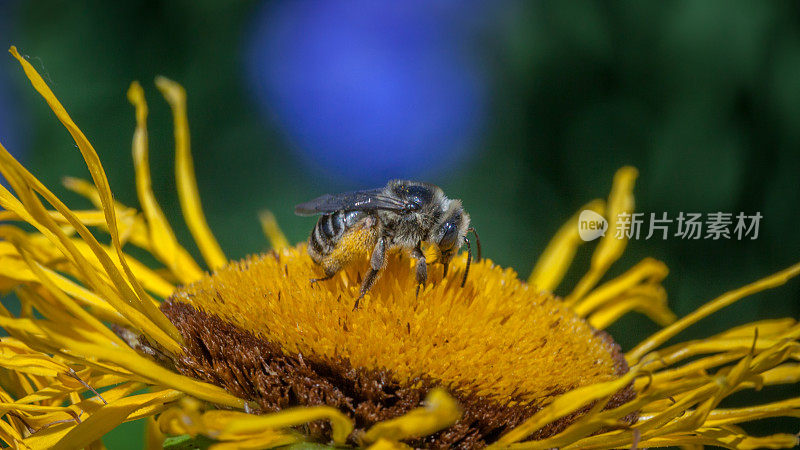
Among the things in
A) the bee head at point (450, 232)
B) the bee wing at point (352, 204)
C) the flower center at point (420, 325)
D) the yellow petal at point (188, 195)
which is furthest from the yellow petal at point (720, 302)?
the yellow petal at point (188, 195)

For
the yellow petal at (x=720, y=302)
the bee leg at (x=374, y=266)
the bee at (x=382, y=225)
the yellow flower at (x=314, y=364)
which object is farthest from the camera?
the yellow petal at (x=720, y=302)

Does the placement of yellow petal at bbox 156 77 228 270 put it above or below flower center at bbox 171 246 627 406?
above

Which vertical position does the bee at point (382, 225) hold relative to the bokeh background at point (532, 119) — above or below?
below

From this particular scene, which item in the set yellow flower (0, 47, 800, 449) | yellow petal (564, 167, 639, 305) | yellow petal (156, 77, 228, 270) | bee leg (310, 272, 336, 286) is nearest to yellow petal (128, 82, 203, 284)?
yellow petal (156, 77, 228, 270)

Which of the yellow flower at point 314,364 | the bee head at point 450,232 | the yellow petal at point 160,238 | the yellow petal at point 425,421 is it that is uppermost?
the yellow petal at point 160,238

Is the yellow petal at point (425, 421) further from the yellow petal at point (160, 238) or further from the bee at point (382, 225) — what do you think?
the yellow petal at point (160, 238)

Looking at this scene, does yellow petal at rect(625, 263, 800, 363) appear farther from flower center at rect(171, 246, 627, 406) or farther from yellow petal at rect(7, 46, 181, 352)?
yellow petal at rect(7, 46, 181, 352)

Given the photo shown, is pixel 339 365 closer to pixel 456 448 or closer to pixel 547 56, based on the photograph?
pixel 456 448
